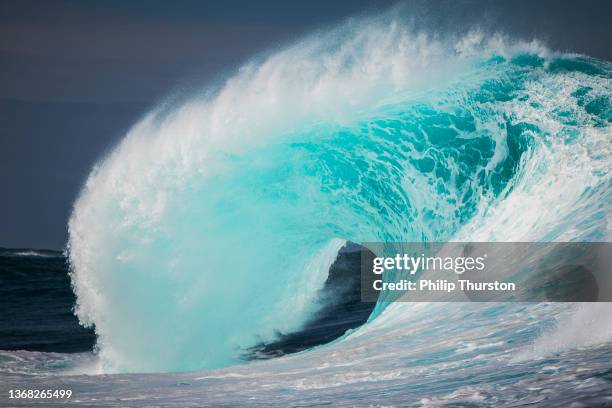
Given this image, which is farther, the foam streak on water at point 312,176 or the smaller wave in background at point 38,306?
the smaller wave in background at point 38,306

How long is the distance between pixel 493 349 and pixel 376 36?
4029mm

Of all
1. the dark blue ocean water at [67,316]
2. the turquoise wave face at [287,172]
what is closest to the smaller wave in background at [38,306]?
the dark blue ocean water at [67,316]

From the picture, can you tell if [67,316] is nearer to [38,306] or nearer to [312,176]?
[38,306]

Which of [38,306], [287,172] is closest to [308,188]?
[287,172]

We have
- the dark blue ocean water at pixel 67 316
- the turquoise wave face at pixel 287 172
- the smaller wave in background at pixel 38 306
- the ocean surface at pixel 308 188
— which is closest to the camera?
the ocean surface at pixel 308 188

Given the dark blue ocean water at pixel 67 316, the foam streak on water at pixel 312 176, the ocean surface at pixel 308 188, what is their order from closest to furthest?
the ocean surface at pixel 308 188
the foam streak on water at pixel 312 176
the dark blue ocean water at pixel 67 316

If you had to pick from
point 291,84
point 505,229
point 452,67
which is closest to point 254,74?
point 291,84

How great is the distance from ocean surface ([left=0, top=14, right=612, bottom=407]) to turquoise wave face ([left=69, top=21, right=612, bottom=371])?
0.02m

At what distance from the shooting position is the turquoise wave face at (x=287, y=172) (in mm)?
5930

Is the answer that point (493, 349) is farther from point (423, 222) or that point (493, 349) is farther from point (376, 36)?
point (376, 36)

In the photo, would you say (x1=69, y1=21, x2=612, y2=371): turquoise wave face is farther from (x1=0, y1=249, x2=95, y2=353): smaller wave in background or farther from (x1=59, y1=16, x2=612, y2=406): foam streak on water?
(x1=0, y1=249, x2=95, y2=353): smaller wave in background

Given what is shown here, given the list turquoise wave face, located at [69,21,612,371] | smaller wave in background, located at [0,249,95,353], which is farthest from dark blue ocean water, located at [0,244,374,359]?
turquoise wave face, located at [69,21,612,371]

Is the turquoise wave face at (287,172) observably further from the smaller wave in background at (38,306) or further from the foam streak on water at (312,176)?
the smaller wave in background at (38,306)

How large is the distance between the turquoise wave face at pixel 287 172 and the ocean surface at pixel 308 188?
0.06ft
